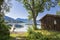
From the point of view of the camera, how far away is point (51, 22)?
1975 centimetres

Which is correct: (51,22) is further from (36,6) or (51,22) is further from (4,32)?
(4,32)

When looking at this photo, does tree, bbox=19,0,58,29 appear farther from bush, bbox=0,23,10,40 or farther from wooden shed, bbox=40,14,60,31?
bush, bbox=0,23,10,40

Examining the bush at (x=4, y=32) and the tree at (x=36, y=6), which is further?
the tree at (x=36, y=6)

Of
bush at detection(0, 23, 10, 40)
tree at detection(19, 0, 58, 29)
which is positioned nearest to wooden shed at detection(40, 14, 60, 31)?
tree at detection(19, 0, 58, 29)

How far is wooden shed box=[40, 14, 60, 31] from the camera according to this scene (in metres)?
19.5

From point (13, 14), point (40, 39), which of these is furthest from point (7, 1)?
point (40, 39)

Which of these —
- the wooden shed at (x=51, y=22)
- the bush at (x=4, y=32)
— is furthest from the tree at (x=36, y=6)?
the bush at (x=4, y=32)

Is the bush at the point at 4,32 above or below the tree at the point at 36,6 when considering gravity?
below

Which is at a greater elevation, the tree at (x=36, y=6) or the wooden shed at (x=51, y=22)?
the tree at (x=36, y=6)

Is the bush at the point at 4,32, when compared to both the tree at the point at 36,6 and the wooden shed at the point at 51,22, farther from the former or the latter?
the wooden shed at the point at 51,22

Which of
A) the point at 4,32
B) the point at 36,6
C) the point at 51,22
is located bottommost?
the point at 51,22

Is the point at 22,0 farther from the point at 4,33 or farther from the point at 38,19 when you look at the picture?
the point at 4,33

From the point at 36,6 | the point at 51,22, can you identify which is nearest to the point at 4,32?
the point at 36,6

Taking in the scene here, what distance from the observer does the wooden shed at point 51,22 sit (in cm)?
1945
